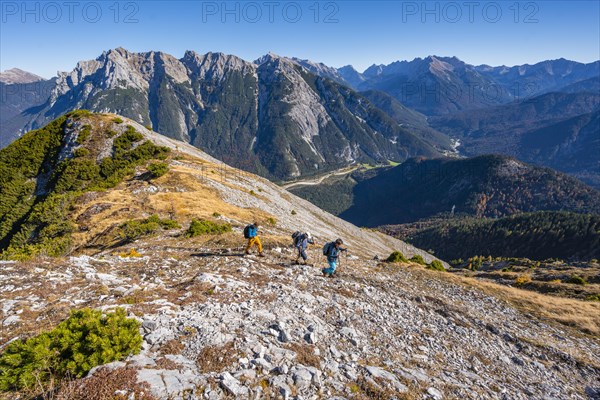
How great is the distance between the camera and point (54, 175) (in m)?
52.1

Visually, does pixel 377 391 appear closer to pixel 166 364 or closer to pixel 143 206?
pixel 166 364

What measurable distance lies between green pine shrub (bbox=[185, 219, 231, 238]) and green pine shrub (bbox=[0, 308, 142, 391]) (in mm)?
20555

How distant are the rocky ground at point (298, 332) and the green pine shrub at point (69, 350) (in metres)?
0.57

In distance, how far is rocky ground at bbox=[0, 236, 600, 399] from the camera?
9.45 meters

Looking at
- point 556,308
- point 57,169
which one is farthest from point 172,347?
point 57,169

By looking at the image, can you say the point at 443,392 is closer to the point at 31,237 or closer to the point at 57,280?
the point at 57,280

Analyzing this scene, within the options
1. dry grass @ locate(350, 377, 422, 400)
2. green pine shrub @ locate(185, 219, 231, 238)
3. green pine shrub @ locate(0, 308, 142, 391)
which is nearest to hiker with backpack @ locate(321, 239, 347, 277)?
dry grass @ locate(350, 377, 422, 400)

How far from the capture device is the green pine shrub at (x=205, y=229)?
2975cm

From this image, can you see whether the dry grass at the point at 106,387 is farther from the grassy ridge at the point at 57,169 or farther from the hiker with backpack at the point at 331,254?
the grassy ridge at the point at 57,169

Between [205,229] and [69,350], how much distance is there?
73.3 ft

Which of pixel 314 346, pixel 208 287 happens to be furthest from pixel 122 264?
pixel 314 346

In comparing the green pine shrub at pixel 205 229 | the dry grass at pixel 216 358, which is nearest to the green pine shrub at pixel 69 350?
the dry grass at pixel 216 358

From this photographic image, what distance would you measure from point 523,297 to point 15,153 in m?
76.3

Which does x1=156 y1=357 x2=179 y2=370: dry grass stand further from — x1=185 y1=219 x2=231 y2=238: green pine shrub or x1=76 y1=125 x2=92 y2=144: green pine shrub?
x1=76 y1=125 x2=92 y2=144: green pine shrub
